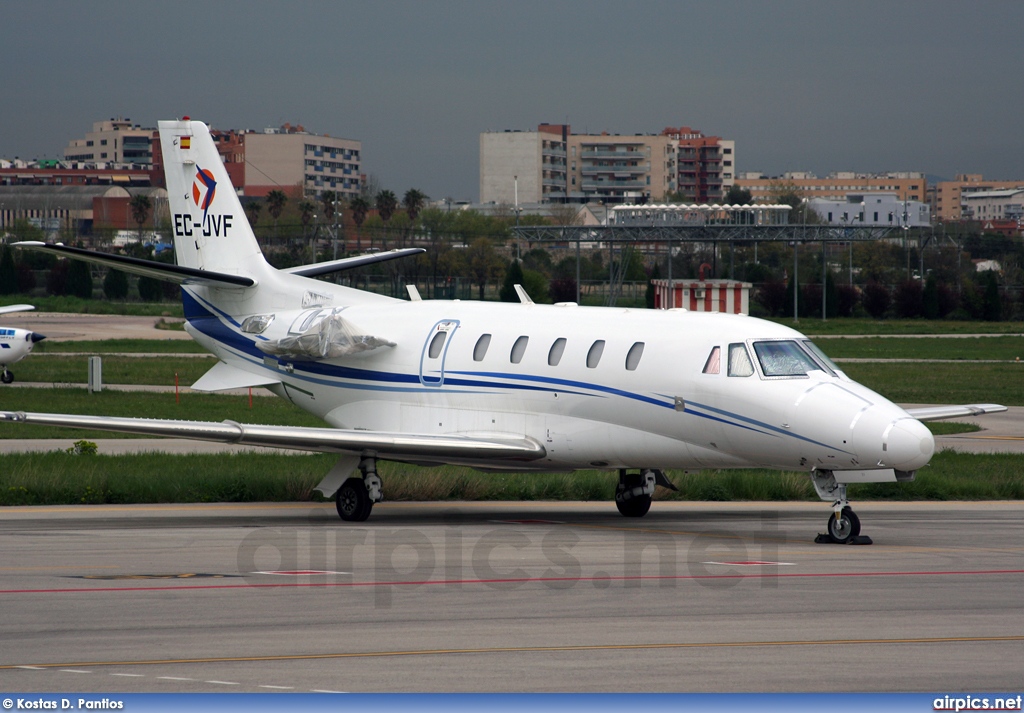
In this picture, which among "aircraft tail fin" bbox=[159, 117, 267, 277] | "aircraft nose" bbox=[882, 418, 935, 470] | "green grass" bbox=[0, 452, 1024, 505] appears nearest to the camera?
"aircraft nose" bbox=[882, 418, 935, 470]

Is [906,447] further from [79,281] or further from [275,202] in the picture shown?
[275,202]

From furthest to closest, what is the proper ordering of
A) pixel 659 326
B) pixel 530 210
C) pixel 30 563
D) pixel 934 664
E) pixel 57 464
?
1. pixel 530 210
2. pixel 57 464
3. pixel 659 326
4. pixel 30 563
5. pixel 934 664

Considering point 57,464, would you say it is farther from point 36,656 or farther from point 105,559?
point 36,656

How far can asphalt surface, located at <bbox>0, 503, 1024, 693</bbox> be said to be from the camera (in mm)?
9484

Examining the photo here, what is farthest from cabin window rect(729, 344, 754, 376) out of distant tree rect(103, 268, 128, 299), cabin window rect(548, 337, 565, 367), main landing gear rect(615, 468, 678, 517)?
distant tree rect(103, 268, 128, 299)

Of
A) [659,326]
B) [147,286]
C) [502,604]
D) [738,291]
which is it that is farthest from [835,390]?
[147,286]

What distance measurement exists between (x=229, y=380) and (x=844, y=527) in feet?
34.8

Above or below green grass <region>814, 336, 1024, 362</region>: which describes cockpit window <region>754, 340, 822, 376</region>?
above

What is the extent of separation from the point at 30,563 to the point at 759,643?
26.3 ft

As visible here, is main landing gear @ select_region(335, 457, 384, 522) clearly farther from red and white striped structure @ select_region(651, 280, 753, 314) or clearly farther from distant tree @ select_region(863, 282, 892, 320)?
distant tree @ select_region(863, 282, 892, 320)

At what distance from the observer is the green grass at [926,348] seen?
58156 mm

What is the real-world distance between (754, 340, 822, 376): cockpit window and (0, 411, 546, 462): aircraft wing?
3.37 metres

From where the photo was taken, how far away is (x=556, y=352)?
1814 centimetres

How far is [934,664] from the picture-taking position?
9.84 m
